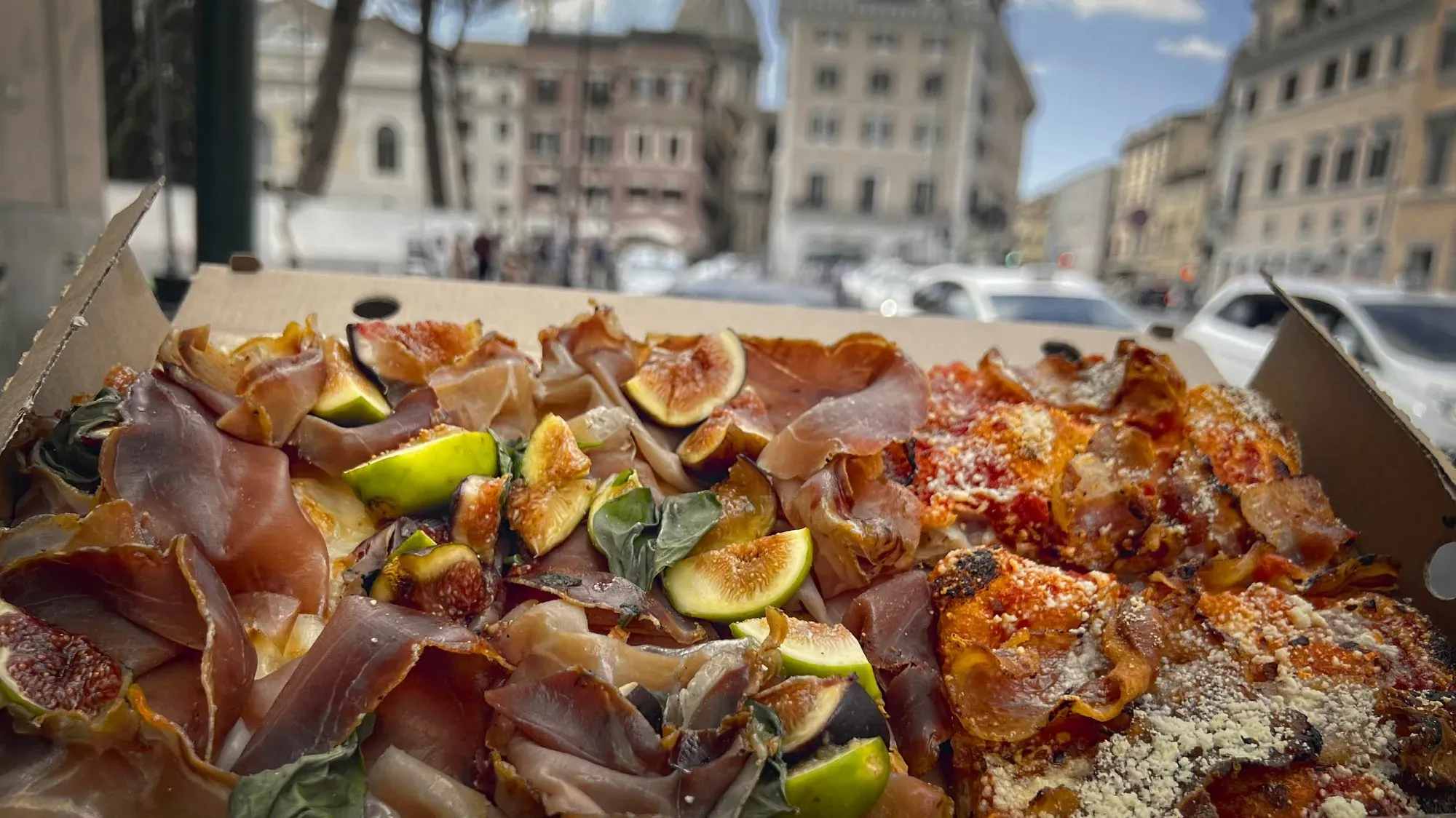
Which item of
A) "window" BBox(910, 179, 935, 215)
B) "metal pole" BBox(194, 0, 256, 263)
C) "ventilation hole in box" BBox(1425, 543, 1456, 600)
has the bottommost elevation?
"ventilation hole in box" BBox(1425, 543, 1456, 600)

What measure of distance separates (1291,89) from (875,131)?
59.3 feet

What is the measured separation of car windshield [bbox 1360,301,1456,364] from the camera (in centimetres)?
684

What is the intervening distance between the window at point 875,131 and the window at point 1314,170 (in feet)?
61.3

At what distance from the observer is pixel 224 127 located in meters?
5.16

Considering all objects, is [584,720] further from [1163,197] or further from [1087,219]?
[1087,219]

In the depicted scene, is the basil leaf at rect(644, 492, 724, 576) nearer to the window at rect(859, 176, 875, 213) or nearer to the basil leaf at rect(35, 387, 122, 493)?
the basil leaf at rect(35, 387, 122, 493)

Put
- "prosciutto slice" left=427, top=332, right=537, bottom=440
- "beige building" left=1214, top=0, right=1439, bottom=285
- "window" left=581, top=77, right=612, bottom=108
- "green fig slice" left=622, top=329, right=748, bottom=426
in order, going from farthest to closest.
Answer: "window" left=581, top=77, right=612, bottom=108, "beige building" left=1214, top=0, right=1439, bottom=285, "green fig slice" left=622, top=329, right=748, bottom=426, "prosciutto slice" left=427, top=332, right=537, bottom=440

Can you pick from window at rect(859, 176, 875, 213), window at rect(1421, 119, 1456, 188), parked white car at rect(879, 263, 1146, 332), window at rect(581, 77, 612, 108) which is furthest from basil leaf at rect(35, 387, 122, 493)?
window at rect(581, 77, 612, 108)

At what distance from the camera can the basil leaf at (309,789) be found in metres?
1.12

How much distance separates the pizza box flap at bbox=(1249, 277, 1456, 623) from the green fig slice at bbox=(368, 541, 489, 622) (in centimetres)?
192

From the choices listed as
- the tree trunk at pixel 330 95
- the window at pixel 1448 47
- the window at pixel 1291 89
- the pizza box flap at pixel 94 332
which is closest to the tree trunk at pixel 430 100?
the tree trunk at pixel 330 95

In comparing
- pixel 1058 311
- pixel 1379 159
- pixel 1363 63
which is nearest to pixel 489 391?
pixel 1058 311

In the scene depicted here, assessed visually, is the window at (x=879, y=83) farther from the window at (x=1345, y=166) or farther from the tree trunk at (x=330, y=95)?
the tree trunk at (x=330, y=95)

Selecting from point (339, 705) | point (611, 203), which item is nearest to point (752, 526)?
point (339, 705)
